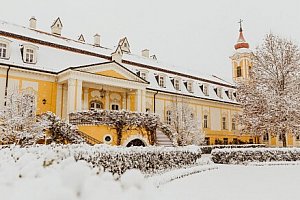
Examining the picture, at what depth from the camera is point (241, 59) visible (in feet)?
138

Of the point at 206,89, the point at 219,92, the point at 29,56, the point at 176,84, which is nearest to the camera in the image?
the point at 29,56

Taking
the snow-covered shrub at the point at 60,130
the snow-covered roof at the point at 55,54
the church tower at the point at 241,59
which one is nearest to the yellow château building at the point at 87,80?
the snow-covered roof at the point at 55,54

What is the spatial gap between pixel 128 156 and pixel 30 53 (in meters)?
12.9

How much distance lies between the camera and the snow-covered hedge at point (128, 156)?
993cm

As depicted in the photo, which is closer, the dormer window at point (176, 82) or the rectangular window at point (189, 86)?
the dormer window at point (176, 82)

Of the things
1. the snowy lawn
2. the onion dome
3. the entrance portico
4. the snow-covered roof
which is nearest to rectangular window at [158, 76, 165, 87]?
the snow-covered roof

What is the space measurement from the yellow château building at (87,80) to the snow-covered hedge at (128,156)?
4.82 meters

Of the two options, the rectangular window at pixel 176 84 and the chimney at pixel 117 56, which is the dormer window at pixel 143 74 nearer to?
the chimney at pixel 117 56

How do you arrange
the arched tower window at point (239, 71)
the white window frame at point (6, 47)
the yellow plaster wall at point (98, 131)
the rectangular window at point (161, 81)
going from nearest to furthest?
the yellow plaster wall at point (98, 131), the white window frame at point (6, 47), the rectangular window at point (161, 81), the arched tower window at point (239, 71)

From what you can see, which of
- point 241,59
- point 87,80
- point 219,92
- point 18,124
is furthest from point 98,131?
point 241,59

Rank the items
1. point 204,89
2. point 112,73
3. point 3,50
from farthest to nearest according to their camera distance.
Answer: point 204,89 < point 112,73 < point 3,50

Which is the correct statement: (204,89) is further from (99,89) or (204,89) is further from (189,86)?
(99,89)

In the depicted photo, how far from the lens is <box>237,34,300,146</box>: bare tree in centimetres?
2222

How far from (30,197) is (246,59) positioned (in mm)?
43051
